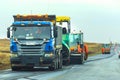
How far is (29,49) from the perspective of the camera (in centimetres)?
3112

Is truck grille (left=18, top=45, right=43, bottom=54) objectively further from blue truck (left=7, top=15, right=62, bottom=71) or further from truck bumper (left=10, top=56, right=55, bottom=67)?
truck bumper (left=10, top=56, right=55, bottom=67)

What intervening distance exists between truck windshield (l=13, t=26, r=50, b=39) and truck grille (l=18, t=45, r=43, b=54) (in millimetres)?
584

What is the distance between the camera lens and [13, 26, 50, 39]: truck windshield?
101 feet

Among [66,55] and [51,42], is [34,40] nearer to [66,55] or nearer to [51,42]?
[51,42]

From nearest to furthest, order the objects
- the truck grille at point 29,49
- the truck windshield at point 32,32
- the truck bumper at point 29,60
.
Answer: the truck windshield at point 32,32 → the truck grille at point 29,49 → the truck bumper at point 29,60

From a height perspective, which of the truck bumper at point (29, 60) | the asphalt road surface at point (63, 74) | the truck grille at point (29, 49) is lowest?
the asphalt road surface at point (63, 74)

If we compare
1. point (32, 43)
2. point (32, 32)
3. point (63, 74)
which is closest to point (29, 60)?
point (32, 43)

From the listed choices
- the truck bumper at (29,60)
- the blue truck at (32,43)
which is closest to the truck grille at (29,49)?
the blue truck at (32,43)

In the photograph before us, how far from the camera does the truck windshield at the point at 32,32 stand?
3089 centimetres

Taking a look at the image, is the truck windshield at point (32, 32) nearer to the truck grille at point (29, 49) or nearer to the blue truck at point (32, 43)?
the blue truck at point (32, 43)

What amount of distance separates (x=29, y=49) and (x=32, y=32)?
1.06 meters

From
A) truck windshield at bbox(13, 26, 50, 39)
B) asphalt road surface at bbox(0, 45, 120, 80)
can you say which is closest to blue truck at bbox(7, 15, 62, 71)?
truck windshield at bbox(13, 26, 50, 39)

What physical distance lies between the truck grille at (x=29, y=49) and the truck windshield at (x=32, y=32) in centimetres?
58

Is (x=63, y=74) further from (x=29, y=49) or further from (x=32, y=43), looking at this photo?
(x=29, y=49)
